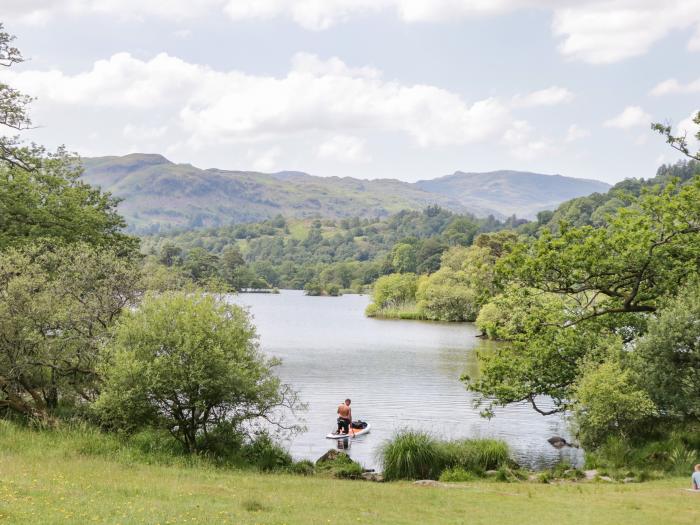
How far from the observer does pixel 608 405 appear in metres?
26.7

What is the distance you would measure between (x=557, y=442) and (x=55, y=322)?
2464 cm

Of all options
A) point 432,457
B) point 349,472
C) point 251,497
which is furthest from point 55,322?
point 432,457

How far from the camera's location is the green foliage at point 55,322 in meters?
27.4

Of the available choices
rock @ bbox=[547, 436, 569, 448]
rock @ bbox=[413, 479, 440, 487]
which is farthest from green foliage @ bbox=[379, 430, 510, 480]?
rock @ bbox=[547, 436, 569, 448]

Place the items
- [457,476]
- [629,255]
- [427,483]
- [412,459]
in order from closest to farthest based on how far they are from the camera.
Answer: [427,483] < [457,476] < [412,459] < [629,255]

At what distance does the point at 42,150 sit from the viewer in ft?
147

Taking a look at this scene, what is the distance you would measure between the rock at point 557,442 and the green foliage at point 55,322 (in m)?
21.9

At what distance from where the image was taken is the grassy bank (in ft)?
51.2

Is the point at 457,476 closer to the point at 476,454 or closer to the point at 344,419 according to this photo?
the point at 476,454

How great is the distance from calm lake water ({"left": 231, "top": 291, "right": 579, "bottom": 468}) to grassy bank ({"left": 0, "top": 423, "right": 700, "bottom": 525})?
9.06 m

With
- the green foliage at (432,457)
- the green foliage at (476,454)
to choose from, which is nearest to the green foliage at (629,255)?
the green foliage at (476,454)

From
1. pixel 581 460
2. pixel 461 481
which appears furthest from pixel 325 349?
pixel 461 481

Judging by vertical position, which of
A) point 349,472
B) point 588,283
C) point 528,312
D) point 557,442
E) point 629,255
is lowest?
point 557,442

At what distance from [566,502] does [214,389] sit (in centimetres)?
1273
